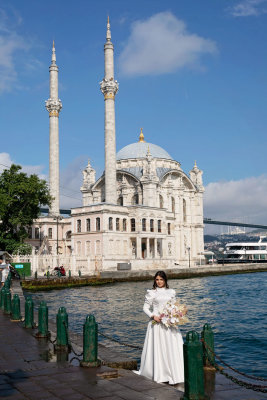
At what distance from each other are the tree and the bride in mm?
38328

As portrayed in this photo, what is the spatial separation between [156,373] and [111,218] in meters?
46.3

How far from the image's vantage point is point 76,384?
714 centimetres

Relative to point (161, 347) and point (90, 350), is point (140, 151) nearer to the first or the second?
point (90, 350)

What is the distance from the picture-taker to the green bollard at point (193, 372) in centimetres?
604

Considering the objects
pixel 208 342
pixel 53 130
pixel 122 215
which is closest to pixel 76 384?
pixel 208 342

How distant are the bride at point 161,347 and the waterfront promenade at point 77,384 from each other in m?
0.21

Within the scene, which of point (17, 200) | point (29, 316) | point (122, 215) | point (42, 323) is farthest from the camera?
point (122, 215)

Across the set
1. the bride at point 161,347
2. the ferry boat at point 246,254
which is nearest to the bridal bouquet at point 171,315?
the bride at point 161,347

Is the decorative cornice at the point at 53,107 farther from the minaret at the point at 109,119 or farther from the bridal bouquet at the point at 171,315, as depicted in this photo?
the bridal bouquet at the point at 171,315

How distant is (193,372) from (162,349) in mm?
1370

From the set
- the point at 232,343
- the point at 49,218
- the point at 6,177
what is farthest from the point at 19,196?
the point at 232,343

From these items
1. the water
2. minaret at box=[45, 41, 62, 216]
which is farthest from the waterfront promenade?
minaret at box=[45, 41, 62, 216]

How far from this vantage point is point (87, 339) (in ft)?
27.3

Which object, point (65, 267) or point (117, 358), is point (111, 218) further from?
point (117, 358)
